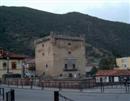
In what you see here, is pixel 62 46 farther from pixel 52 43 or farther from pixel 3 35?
pixel 3 35

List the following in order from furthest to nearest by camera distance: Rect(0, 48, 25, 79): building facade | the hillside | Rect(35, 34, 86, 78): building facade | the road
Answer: the hillside
Rect(35, 34, 86, 78): building facade
Rect(0, 48, 25, 79): building facade
the road

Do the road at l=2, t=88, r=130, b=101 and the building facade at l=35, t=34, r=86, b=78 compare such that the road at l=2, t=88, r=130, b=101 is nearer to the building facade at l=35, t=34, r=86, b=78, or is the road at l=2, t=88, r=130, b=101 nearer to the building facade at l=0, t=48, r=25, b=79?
the building facade at l=0, t=48, r=25, b=79

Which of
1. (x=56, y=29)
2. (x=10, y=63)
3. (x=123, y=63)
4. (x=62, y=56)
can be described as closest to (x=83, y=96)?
(x=10, y=63)

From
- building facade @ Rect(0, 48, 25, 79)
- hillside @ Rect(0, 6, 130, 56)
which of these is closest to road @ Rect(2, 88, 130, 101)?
building facade @ Rect(0, 48, 25, 79)

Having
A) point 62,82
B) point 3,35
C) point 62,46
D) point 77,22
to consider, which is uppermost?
point 77,22

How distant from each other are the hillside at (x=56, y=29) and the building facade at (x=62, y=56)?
45.8 meters

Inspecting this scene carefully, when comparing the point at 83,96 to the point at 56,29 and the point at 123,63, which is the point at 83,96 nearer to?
the point at 123,63

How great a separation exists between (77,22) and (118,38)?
2289 centimetres

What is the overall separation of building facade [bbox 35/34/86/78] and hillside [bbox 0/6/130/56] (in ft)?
150

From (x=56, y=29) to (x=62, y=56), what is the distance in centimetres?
8096

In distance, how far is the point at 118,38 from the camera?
158000mm

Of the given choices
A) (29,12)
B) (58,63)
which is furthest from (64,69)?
(29,12)

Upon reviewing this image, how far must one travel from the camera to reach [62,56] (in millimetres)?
72250

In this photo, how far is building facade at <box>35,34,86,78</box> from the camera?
7138cm
